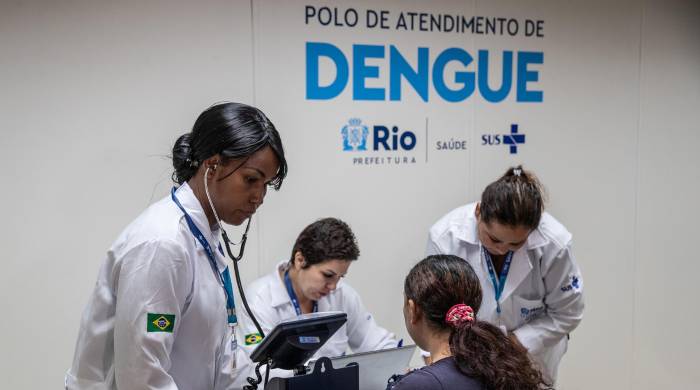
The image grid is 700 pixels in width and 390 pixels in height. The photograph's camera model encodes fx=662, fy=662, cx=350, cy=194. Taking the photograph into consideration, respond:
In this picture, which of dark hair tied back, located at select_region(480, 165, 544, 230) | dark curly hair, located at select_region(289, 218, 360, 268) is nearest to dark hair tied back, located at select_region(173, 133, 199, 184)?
dark curly hair, located at select_region(289, 218, 360, 268)

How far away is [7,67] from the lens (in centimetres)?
239

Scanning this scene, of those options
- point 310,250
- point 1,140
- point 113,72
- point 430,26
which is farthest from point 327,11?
point 1,140

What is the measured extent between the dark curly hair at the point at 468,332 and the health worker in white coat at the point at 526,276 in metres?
0.71

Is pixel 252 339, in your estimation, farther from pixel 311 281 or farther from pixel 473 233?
pixel 473 233

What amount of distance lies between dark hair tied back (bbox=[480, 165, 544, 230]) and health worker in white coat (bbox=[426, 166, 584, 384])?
4.9 inches

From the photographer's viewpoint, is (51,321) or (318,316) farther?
(51,321)

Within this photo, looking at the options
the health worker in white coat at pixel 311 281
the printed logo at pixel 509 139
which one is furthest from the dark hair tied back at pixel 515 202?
the printed logo at pixel 509 139

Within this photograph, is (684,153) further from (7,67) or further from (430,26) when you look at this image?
(7,67)

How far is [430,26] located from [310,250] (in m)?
1.36

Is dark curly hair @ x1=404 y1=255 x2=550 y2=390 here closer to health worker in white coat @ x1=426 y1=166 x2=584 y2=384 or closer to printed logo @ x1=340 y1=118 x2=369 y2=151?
health worker in white coat @ x1=426 y1=166 x2=584 y2=384

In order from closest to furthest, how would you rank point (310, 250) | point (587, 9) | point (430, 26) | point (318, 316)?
point (318, 316), point (310, 250), point (430, 26), point (587, 9)

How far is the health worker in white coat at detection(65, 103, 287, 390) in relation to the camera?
4.21ft

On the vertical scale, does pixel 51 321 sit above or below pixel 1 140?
below

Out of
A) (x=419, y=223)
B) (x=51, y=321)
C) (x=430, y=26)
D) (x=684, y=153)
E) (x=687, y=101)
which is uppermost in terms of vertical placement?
(x=430, y=26)
